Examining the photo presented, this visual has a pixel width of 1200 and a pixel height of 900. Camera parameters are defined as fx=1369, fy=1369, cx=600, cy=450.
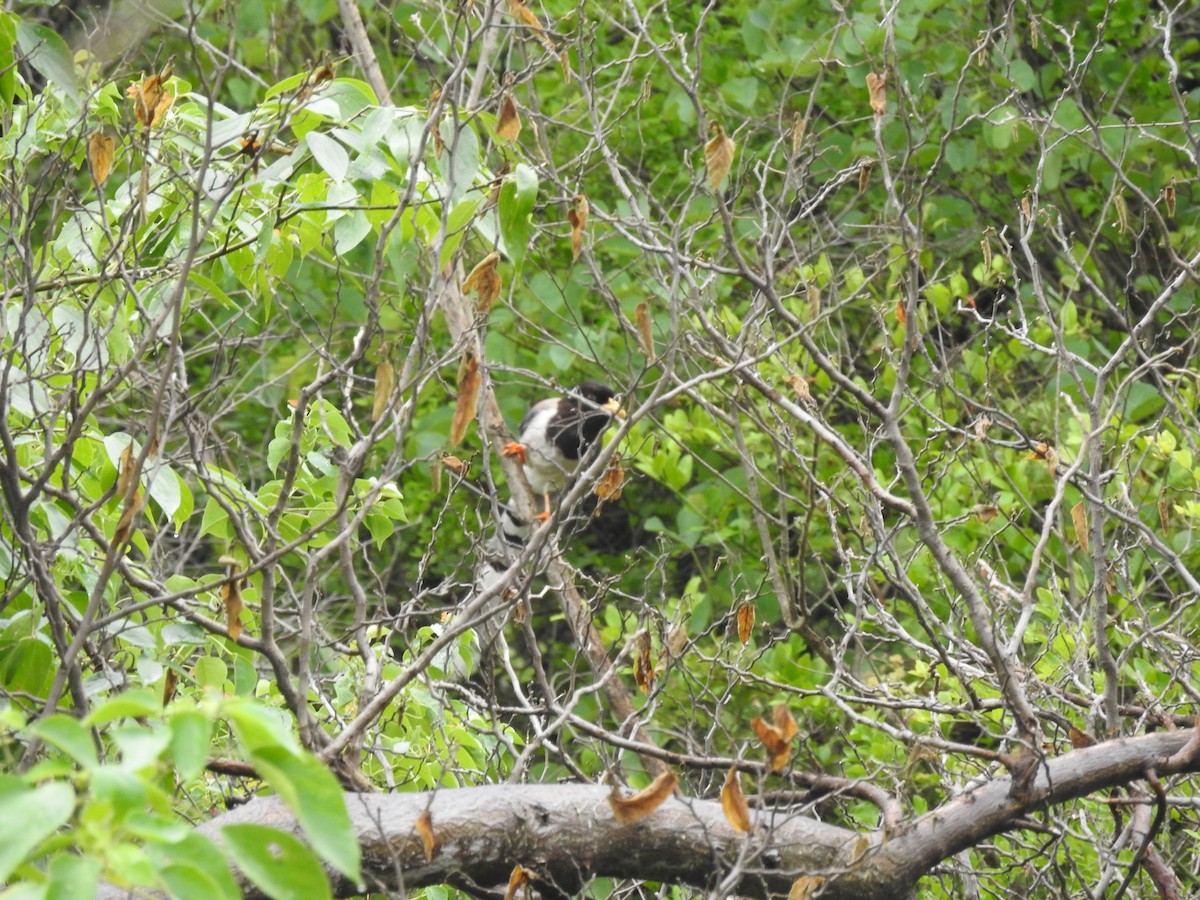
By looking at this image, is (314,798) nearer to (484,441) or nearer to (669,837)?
(669,837)

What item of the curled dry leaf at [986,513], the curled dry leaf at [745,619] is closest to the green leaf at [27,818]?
the curled dry leaf at [745,619]

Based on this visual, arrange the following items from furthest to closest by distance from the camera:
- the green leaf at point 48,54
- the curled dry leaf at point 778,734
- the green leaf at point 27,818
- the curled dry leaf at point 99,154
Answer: the curled dry leaf at point 99,154, the green leaf at point 48,54, the curled dry leaf at point 778,734, the green leaf at point 27,818

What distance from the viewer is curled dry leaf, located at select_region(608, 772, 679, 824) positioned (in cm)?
179

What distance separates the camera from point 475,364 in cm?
184

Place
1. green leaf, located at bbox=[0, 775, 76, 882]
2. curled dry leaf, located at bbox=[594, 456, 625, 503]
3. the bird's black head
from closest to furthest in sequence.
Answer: green leaf, located at bbox=[0, 775, 76, 882] < curled dry leaf, located at bbox=[594, 456, 625, 503] < the bird's black head

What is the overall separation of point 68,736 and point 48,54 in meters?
1.27

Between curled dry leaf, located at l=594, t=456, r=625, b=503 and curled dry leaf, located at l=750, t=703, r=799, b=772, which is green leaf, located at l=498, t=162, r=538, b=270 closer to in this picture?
curled dry leaf, located at l=750, t=703, r=799, b=772

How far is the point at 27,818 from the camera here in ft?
3.05

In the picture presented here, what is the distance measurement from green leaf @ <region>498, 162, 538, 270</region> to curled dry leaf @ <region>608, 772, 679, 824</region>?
2.41 ft

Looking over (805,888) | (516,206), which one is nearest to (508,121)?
(516,206)

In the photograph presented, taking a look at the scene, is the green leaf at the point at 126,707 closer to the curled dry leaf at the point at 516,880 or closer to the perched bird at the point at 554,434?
the curled dry leaf at the point at 516,880

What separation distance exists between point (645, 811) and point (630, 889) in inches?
42.4

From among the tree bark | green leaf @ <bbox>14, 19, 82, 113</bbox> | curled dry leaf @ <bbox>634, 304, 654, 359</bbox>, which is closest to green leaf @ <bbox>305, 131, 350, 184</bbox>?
green leaf @ <bbox>14, 19, 82, 113</bbox>

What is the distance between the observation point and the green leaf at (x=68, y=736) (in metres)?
1.00
